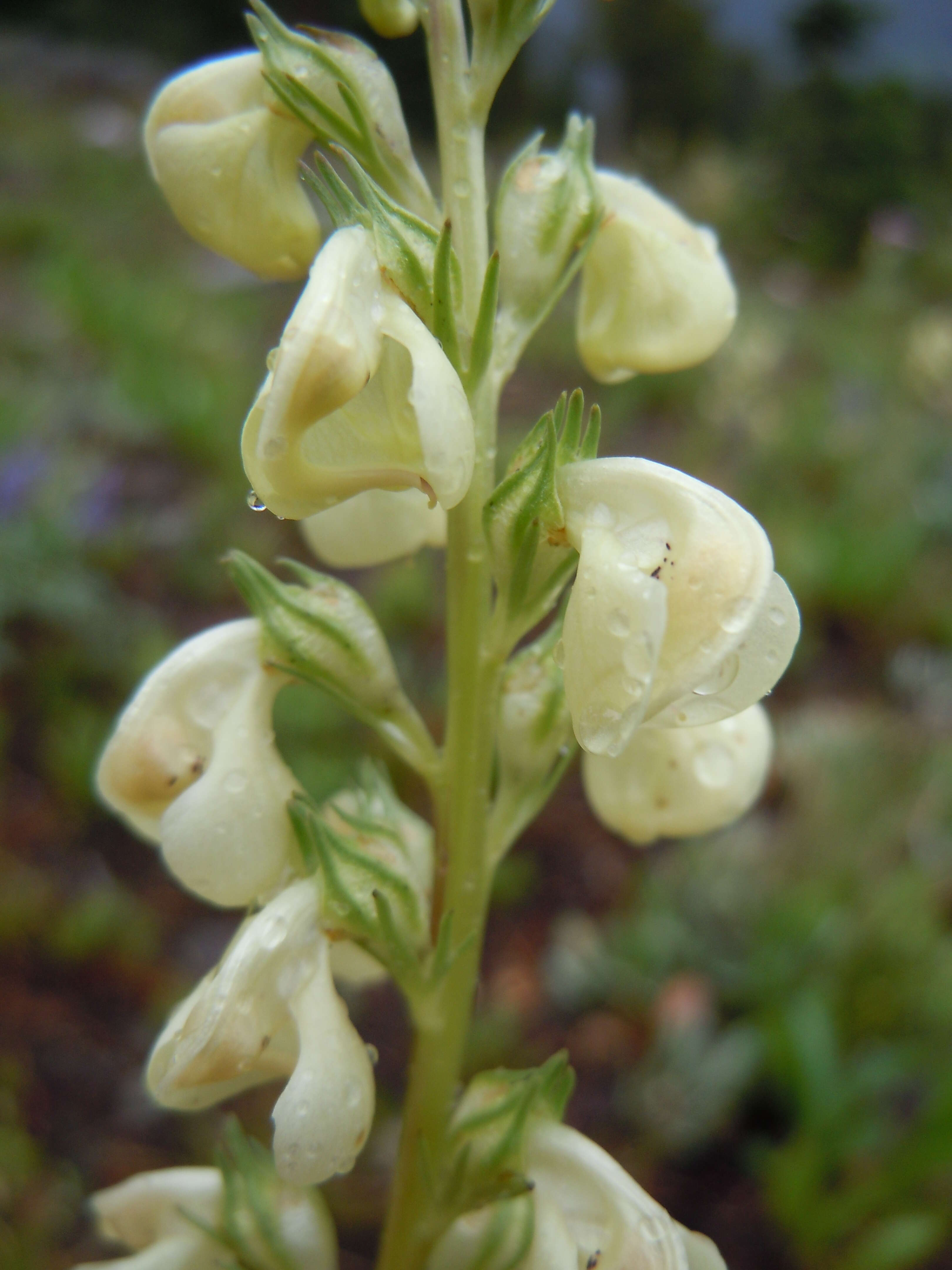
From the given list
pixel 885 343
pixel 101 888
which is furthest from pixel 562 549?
pixel 885 343

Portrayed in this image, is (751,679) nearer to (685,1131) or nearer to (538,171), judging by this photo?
(538,171)

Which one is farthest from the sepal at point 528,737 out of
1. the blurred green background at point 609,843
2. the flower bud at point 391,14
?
the blurred green background at point 609,843

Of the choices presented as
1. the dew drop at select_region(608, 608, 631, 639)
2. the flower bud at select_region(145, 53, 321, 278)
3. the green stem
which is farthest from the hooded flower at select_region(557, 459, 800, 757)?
the flower bud at select_region(145, 53, 321, 278)

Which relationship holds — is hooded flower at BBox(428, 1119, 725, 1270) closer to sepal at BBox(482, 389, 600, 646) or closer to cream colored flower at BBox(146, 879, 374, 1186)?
cream colored flower at BBox(146, 879, 374, 1186)

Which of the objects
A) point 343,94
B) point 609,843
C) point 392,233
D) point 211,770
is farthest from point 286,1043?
point 609,843

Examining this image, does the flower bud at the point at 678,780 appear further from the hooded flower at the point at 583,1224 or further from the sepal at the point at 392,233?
the sepal at the point at 392,233

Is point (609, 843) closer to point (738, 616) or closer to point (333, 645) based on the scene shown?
point (333, 645)
